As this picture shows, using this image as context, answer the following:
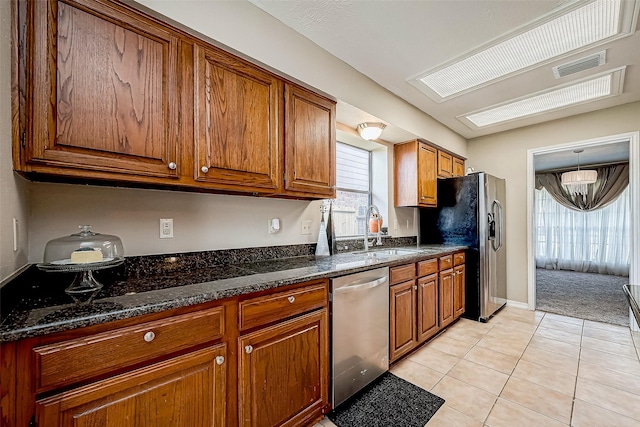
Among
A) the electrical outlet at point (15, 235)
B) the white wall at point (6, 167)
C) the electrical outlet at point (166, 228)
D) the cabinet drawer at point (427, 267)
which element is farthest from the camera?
the cabinet drawer at point (427, 267)

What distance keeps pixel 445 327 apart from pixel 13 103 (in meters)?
3.63

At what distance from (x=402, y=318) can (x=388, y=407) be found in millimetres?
693

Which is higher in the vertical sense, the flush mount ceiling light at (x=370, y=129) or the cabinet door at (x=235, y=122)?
the flush mount ceiling light at (x=370, y=129)

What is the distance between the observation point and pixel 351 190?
313cm

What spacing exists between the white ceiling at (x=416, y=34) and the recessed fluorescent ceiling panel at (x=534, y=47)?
12 cm

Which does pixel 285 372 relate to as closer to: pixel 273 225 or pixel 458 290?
pixel 273 225

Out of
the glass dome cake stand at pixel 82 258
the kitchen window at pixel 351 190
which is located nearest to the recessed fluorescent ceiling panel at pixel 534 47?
the kitchen window at pixel 351 190


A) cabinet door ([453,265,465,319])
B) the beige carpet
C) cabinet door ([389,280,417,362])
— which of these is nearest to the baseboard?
the beige carpet

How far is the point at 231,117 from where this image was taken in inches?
62.9

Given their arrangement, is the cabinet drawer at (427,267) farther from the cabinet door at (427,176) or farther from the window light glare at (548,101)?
the window light glare at (548,101)

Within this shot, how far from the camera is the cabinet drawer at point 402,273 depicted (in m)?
2.19

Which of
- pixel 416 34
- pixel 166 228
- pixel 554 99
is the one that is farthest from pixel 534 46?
pixel 166 228

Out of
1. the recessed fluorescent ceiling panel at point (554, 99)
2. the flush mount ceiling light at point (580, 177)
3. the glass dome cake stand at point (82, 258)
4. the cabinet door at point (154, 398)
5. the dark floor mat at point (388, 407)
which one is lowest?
the dark floor mat at point (388, 407)

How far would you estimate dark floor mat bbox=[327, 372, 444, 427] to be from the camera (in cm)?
166
